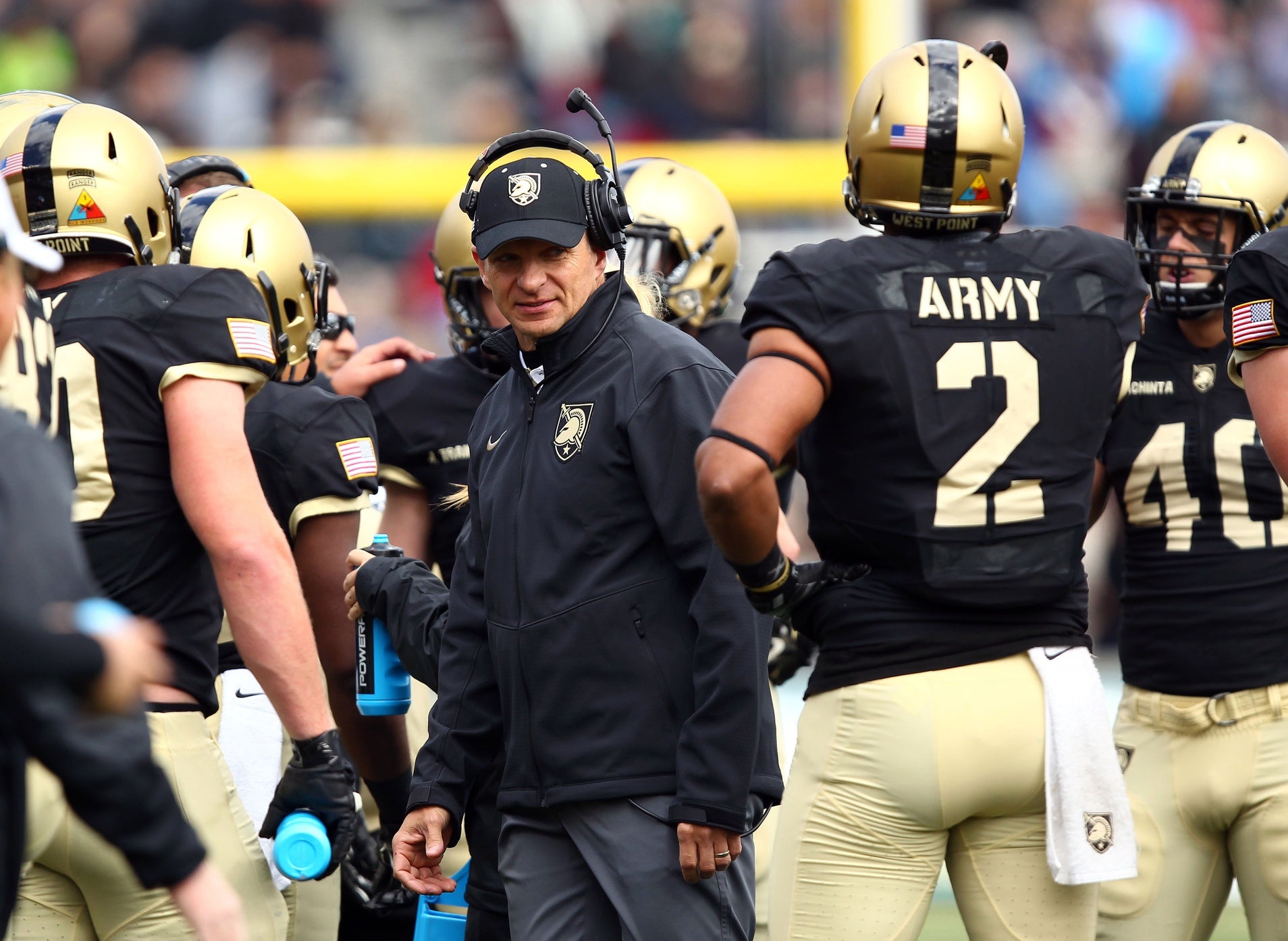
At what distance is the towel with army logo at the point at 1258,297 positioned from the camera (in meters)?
3.04

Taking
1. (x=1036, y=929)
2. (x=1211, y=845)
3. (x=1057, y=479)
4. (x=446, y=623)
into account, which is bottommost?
(x=1211, y=845)

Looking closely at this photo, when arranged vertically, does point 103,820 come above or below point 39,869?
above

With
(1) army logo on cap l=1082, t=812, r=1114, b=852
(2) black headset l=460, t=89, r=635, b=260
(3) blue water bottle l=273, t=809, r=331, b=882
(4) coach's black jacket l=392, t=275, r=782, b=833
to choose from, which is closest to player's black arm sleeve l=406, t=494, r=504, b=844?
(4) coach's black jacket l=392, t=275, r=782, b=833

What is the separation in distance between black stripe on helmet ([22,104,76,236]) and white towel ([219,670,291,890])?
44.1 inches

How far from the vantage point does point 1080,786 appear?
2.82m

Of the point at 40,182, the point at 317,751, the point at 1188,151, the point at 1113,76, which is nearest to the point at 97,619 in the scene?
the point at 317,751

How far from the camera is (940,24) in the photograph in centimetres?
1166

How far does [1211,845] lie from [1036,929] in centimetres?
97

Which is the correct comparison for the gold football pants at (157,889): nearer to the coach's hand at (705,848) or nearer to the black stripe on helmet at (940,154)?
the coach's hand at (705,848)

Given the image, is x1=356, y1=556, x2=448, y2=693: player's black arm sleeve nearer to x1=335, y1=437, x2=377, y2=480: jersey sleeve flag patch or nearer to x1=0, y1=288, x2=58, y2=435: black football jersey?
x1=335, y1=437, x2=377, y2=480: jersey sleeve flag patch

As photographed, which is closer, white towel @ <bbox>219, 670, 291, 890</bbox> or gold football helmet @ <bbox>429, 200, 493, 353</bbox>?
white towel @ <bbox>219, 670, 291, 890</bbox>

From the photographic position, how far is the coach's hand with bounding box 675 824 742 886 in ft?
8.79

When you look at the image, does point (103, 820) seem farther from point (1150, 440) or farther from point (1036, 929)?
point (1150, 440)

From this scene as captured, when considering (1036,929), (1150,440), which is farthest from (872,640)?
(1150,440)
